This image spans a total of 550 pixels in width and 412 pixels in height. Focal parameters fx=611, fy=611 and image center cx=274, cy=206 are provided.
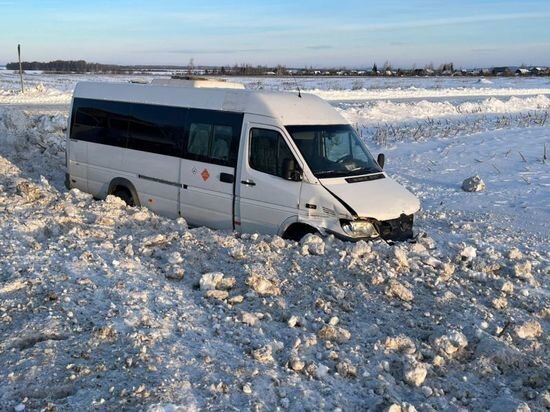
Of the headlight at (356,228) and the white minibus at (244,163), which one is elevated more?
the white minibus at (244,163)

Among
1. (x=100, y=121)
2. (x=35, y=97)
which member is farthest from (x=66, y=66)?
(x=100, y=121)

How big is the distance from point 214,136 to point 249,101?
79 centimetres

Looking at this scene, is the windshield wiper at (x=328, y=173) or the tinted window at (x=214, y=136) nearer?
the windshield wiper at (x=328, y=173)

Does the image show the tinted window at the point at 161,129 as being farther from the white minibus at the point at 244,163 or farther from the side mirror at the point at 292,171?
the side mirror at the point at 292,171

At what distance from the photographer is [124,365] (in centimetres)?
469

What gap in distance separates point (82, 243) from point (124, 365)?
10.7ft

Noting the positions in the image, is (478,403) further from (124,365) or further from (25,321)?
(25,321)

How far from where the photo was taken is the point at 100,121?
11203mm

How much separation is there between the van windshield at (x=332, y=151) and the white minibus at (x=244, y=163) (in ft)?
0.06

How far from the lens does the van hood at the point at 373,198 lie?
26.3 feet

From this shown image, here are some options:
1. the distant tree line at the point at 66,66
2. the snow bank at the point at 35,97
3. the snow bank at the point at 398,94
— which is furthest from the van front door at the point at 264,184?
the distant tree line at the point at 66,66

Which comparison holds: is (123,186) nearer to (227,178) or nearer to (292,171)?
(227,178)

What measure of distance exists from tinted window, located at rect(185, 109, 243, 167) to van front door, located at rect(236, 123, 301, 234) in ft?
0.73

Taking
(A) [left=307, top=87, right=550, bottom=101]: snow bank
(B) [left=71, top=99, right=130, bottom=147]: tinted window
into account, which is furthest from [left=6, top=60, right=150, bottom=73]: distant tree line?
(B) [left=71, top=99, right=130, bottom=147]: tinted window
